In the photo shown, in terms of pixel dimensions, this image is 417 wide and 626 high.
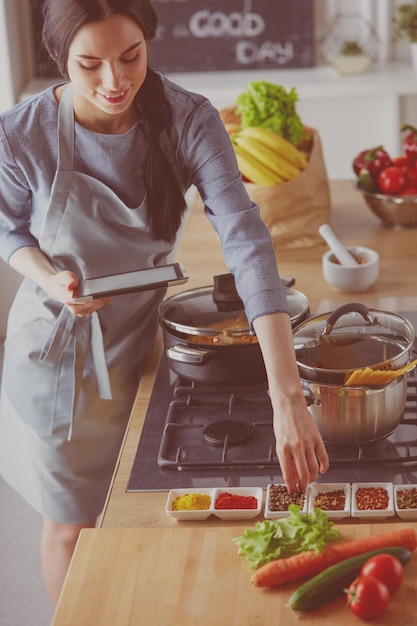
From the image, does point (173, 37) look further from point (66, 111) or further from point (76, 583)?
point (76, 583)

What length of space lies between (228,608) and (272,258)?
0.60 meters

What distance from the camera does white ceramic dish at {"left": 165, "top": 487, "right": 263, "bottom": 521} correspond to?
54.9 inches

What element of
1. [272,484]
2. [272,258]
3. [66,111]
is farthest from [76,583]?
[66,111]

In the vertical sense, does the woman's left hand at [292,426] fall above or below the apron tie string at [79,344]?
above

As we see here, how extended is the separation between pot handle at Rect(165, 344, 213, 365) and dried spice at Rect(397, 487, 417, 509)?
455mm

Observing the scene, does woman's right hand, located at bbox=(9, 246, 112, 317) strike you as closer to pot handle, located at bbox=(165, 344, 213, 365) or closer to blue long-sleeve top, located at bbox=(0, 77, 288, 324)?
blue long-sleeve top, located at bbox=(0, 77, 288, 324)

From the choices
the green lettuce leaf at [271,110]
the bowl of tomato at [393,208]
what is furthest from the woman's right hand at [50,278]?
the bowl of tomato at [393,208]

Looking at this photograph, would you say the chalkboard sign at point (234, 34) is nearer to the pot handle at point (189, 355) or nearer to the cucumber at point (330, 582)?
the pot handle at point (189, 355)

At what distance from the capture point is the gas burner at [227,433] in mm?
1580

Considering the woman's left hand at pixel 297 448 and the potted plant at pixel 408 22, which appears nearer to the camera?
the woman's left hand at pixel 297 448

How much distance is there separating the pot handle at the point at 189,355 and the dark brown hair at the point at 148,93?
22 cm

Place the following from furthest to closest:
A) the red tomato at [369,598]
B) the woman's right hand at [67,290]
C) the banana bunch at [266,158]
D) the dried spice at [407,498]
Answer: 1. the banana bunch at [266,158]
2. the woman's right hand at [67,290]
3. the dried spice at [407,498]
4. the red tomato at [369,598]

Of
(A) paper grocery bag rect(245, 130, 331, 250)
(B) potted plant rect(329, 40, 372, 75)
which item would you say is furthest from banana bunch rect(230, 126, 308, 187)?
(B) potted plant rect(329, 40, 372, 75)

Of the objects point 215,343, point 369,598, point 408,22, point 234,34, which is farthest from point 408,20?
point 369,598
